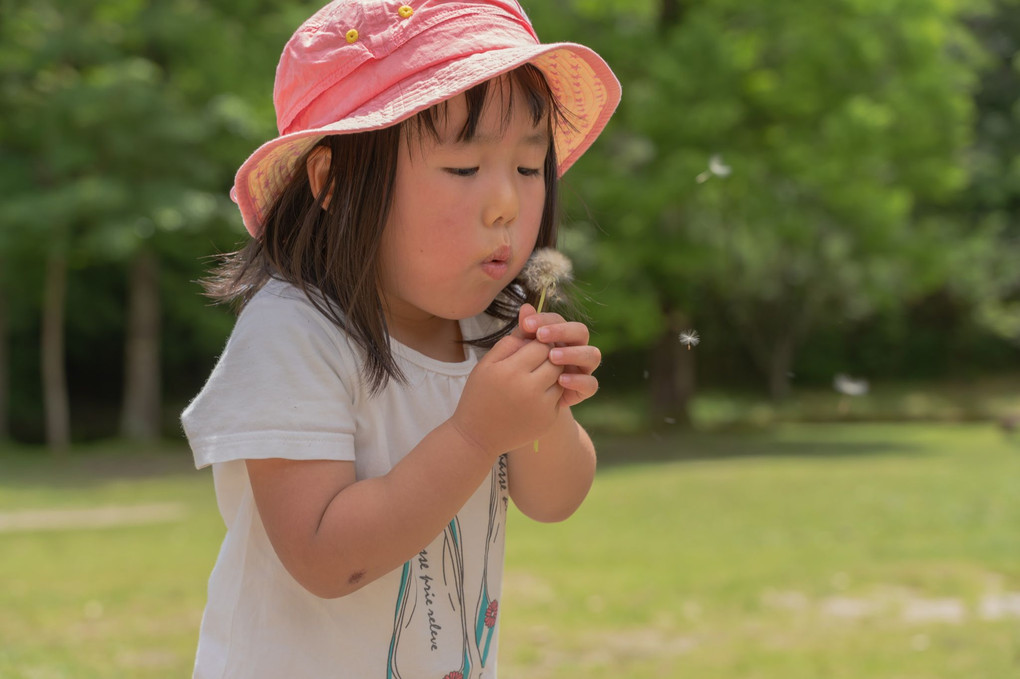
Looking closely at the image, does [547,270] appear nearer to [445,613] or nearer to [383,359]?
[383,359]

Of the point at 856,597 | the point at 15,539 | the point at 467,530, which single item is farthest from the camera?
the point at 15,539

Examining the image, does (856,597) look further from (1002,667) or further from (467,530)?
(467,530)

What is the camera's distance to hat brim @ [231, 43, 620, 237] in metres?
1.67

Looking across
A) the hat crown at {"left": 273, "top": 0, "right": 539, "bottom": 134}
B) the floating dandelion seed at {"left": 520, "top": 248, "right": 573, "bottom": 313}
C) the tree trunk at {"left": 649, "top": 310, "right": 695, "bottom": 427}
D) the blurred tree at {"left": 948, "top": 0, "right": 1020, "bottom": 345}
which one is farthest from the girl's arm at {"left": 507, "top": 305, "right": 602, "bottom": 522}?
the blurred tree at {"left": 948, "top": 0, "right": 1020, "bottom": 345}

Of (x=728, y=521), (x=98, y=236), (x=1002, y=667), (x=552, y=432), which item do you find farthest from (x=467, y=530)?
(x=98, y=236)

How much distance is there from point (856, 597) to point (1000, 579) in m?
1.00

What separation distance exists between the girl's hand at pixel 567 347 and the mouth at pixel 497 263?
0.43 feet

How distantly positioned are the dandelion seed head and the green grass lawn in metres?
3.40

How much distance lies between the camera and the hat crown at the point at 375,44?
5.74ft

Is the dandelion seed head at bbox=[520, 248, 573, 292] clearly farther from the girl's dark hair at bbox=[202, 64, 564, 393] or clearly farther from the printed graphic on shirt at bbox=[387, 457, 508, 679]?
the printed graphic on shirt at bbox=[387, 457, 508, 679]

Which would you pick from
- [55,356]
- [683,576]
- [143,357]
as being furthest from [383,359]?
[143,357]

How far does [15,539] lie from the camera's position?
9.95m

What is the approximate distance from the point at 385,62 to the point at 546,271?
42 centimetres

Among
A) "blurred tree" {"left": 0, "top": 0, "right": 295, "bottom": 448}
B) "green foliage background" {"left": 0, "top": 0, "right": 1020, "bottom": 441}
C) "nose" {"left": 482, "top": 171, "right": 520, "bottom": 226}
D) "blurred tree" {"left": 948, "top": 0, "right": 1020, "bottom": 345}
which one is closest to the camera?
"nose" {"left": 482, "top": 171, "right": 520, "bottom": 226}
